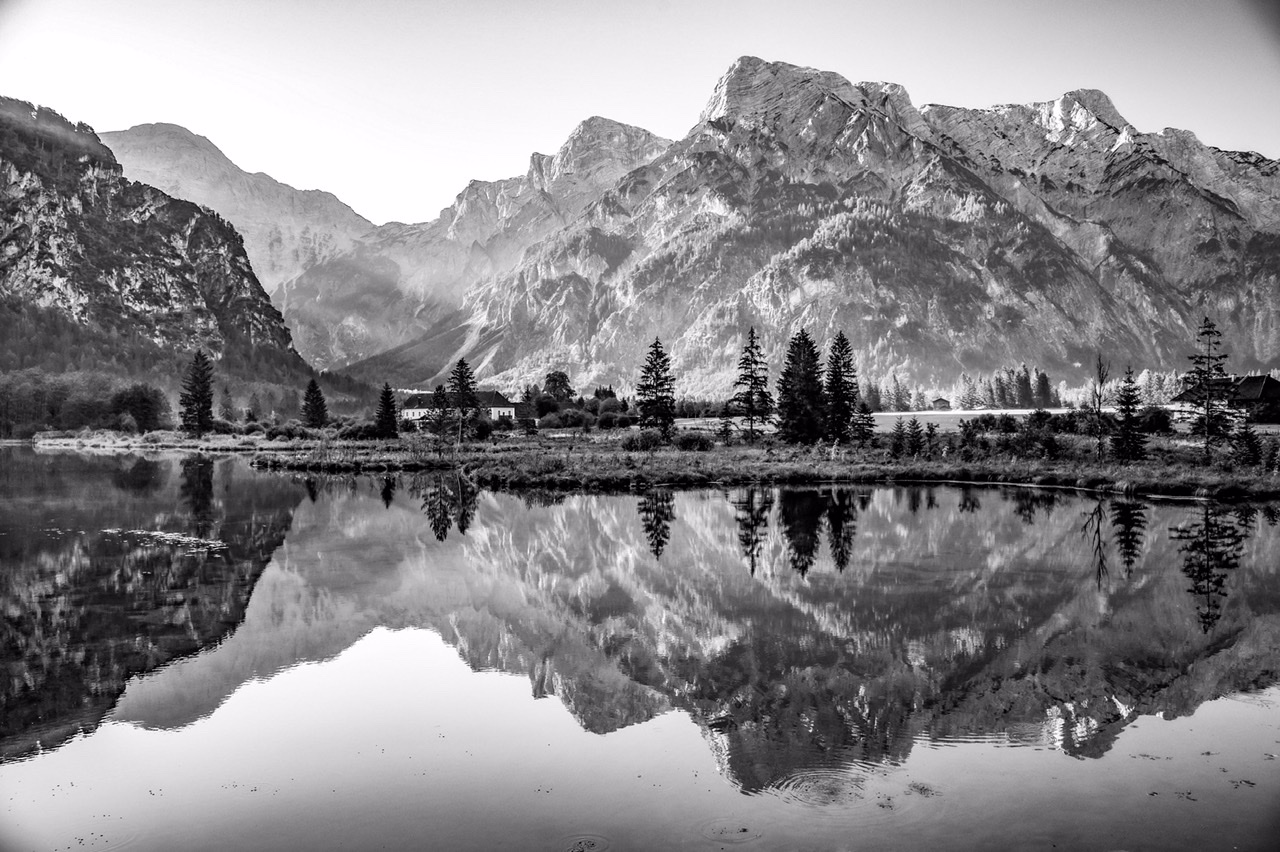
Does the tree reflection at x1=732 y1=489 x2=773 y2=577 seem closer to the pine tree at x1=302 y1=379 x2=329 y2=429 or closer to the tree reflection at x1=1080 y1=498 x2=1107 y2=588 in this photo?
the tree reflection at x1=1080 y1=498 x2=1107 y2=588

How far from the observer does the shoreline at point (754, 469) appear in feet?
151

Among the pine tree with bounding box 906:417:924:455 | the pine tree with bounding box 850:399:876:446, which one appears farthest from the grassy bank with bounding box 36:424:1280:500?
the pine tree with bounding box 850:399:876:446

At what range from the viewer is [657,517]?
3928cm

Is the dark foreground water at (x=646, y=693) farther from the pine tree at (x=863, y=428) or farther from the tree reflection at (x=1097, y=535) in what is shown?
the pine tree at (x=863, y=428)

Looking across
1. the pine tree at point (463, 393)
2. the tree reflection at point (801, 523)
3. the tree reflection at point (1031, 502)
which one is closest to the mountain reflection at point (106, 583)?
the tree reflection at point (801, 523)

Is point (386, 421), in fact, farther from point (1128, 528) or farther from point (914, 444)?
point (1128, 528)

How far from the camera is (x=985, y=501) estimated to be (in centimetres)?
4366

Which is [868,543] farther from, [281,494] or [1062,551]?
[281,494]

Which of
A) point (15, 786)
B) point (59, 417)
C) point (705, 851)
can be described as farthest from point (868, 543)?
point (59, 417)

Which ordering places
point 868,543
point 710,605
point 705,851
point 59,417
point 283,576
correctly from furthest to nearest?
point 59,417, point 868,543, point 283,576, point 710,605, point 705,851

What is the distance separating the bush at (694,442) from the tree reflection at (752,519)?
28.4m

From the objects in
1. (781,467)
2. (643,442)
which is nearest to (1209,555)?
(781,467)

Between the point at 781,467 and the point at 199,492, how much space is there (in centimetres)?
3348

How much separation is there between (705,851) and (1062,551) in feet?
74.1
